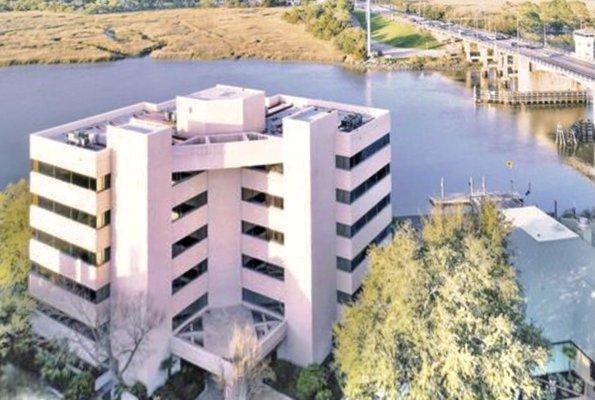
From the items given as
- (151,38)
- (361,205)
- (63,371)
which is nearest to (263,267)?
(361,205)

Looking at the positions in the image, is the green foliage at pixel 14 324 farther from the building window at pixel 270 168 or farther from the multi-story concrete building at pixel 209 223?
the building window at pixel 270 168

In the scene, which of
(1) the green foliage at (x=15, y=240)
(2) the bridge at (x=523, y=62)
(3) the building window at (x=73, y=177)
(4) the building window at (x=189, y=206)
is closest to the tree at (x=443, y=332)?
(4) the building window at (x=189, y=206)

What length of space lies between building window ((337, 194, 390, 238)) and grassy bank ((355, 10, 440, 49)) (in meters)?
45.0

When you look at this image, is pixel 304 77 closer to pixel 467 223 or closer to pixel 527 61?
pixel 527 61

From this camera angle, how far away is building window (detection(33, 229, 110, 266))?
1166cm

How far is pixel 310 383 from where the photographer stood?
11586mm

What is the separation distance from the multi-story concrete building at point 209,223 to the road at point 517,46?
2339cm

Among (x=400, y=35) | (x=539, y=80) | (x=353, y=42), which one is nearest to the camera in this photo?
(x=539, y=80)

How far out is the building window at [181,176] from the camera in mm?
11838

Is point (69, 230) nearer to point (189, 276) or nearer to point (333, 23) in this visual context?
point (189, 276)

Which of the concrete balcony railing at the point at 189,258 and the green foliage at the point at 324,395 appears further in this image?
the concrete balcony railing at the point at 189,258

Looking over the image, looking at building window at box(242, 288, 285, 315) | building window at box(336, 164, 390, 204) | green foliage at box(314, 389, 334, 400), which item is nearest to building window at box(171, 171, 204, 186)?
building window at box(242, 288, 285, 315)

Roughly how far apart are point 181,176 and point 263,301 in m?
3.10

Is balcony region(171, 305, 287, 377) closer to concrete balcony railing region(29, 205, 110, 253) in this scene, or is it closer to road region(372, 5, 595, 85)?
concrete balcony railing region(29, 205, 110, 253)
